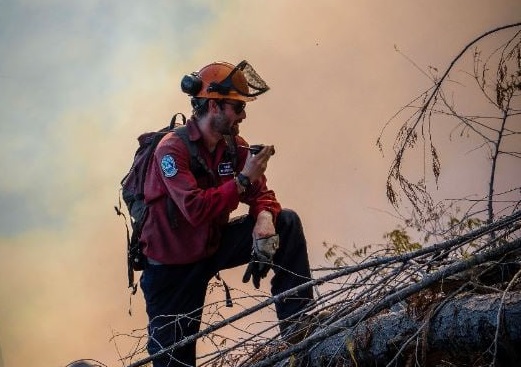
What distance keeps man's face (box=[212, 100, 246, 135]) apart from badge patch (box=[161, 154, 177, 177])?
390 mm

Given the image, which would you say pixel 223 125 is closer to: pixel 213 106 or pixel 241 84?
pixel 213 106

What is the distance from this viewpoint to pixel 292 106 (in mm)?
11891

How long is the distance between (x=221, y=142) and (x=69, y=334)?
9.03 m

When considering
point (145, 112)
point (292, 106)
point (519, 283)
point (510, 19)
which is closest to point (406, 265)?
point (519, 283)

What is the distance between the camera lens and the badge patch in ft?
13.6

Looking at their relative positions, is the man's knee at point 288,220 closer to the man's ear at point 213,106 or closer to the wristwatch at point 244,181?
the wristwatch at point 244,181

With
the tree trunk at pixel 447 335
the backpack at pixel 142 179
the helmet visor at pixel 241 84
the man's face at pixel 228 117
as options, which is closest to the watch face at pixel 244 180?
the backpack at pixel 142 179

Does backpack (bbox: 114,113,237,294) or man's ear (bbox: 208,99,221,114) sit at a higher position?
man's ear (bbox: 208,99,221,114)

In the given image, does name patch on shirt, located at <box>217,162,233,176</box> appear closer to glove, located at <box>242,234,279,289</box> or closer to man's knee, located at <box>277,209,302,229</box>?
man's knee, located at <box>277,209,302,229</box>

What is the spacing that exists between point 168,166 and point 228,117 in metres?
0.57

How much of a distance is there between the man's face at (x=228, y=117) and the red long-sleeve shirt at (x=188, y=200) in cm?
10

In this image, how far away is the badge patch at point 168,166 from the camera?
163 inches

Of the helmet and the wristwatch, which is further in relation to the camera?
the helmet

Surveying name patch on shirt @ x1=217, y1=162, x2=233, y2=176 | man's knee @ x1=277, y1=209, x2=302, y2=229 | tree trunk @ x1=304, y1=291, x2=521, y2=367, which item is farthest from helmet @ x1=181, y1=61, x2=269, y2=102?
tree trunk @ x1=304, y1=291, x2=521, y2=367
